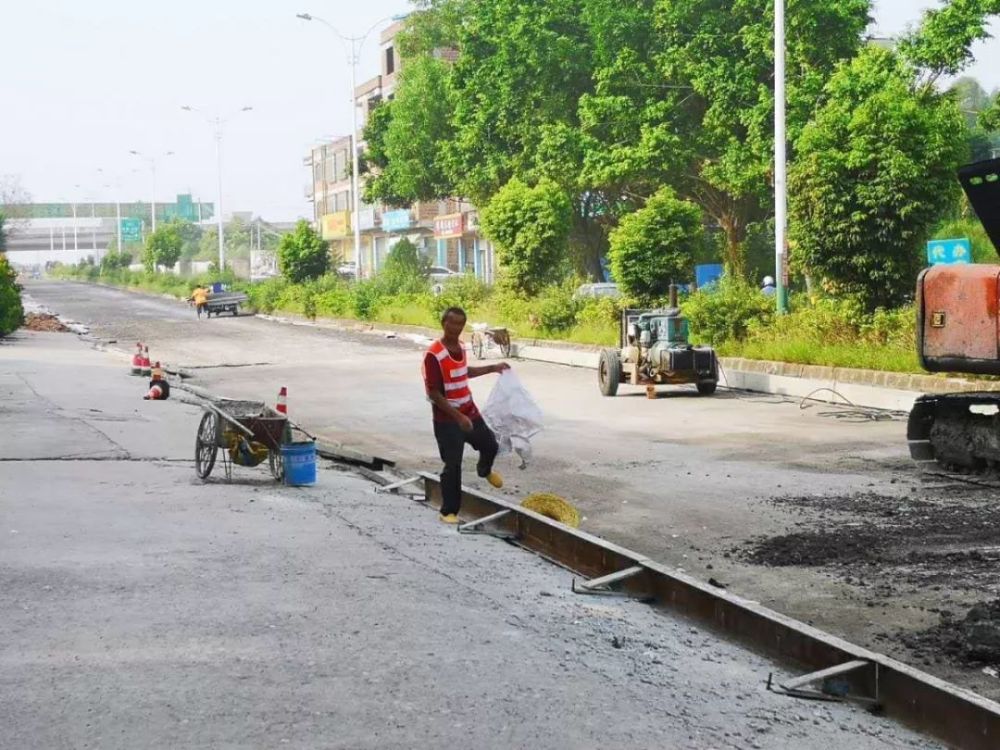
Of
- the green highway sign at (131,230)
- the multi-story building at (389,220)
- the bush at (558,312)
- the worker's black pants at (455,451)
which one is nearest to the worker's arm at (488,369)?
the worker's black pants at (455,451)

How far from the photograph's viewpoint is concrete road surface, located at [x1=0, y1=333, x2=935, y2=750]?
578 cm

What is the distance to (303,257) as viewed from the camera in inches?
2520

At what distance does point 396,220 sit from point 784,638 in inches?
3918

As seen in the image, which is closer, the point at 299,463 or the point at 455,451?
the point at 455,451

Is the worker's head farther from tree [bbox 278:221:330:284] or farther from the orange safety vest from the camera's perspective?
tree [bbox 278:221:330:284]

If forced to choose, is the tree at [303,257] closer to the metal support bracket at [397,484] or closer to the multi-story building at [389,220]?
the multi-story building at [389,220]

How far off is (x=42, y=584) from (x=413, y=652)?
Answer: 9.06 ft

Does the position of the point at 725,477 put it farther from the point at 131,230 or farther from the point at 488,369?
the point at 131,230

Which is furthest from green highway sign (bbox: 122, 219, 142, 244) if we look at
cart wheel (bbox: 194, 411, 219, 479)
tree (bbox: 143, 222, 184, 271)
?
cart wheel (bbox: 194, 411, 219, 479)

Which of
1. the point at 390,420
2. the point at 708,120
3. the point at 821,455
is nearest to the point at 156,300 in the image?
the point at 708,120

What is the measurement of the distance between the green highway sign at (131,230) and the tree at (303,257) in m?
118

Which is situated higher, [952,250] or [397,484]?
[952,250]

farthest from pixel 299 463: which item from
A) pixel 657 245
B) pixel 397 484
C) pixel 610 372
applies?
pixel 657 245

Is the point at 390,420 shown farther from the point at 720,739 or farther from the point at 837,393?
the point at 720,739
